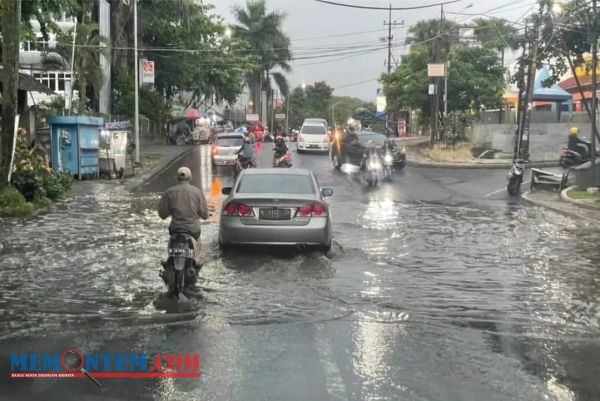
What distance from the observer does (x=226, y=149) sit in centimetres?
2850

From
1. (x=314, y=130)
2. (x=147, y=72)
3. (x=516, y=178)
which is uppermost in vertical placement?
(x=147, y=72)

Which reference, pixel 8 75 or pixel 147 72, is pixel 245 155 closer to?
pixel 8 75

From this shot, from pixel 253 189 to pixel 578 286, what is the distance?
4858 millimetres

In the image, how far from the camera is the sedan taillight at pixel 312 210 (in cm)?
999

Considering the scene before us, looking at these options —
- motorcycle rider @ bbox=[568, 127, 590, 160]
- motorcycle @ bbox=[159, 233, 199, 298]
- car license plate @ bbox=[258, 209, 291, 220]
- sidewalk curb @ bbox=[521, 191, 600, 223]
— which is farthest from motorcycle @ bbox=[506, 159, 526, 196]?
motorcycle @ bbox=[159, 233, 199, 298]

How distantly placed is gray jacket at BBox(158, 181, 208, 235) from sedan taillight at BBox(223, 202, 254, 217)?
1.96 meters

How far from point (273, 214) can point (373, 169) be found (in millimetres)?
13064

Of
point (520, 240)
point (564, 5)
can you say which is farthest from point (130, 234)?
point (564, 5)

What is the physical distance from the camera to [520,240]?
12.6 meters

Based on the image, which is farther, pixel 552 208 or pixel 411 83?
pixel 411 83

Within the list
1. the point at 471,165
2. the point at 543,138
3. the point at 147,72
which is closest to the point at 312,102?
the point at 543,138

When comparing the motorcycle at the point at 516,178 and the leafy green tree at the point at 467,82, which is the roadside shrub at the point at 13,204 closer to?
the motorcycle at the point at 516,178

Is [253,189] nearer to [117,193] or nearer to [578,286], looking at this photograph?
[578,286]

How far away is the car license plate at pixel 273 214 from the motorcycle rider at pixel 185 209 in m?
2.02
